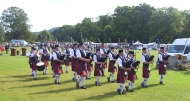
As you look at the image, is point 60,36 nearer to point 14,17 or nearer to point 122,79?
point 14,17

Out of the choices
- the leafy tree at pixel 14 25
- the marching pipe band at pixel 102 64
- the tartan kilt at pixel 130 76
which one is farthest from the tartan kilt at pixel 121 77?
the leafy tree at pixel 14 25

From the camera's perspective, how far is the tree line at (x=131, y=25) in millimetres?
76812

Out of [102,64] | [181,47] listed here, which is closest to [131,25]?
[181,47]

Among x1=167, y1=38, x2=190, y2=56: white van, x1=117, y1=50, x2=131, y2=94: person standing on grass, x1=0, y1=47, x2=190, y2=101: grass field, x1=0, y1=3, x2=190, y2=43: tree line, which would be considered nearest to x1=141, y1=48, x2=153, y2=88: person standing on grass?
x1=0, y1=47, x2=190, y2=101: grass field

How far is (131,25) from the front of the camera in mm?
88750

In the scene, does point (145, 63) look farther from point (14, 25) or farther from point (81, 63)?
point (14, 25)

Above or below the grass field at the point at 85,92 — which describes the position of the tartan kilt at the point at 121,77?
above

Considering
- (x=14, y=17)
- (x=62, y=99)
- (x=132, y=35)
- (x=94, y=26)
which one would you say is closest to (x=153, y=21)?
(x=132, y=35)

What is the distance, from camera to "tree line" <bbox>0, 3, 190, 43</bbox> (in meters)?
76.8

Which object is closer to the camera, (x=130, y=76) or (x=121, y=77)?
(x=121, y=77)

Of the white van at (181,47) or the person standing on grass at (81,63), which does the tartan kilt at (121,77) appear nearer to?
the person standing on grass at (81,63)

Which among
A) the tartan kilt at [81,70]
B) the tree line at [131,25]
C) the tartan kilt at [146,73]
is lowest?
the tartan kilt at [146,73]

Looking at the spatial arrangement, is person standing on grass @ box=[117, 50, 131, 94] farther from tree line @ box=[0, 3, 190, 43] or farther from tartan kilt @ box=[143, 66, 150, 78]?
tree line @ box=[0, 3, 190, 43]

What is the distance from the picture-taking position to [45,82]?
15211mm
